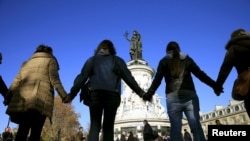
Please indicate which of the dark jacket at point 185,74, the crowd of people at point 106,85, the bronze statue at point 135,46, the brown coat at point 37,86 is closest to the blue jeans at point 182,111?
the crowd of people at point 106,85

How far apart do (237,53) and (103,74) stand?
2246 millimetres

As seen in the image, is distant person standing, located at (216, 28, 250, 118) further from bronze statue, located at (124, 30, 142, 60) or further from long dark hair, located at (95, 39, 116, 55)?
bronze statue, located at (124, 30, 142, 60)

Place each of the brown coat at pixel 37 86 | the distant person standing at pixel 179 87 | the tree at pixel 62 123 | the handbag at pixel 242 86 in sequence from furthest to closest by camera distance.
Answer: the tree at pixel 62 123 → the distant person standing at pixel 179 87 → the brown coat at pixel 37 86 → the handbag at pixel 242 86

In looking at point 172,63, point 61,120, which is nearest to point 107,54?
point 172,63

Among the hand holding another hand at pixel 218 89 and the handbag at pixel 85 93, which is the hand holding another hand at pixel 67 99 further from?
the hand holding another hand at pixel 218 89

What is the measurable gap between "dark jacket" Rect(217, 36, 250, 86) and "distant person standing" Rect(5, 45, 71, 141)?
2845 mm

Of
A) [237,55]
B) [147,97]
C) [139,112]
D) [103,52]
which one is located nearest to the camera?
[237,55]

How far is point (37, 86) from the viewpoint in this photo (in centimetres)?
445

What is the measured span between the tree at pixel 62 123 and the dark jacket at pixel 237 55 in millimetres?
39509

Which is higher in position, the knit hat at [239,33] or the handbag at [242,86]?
the knit hat at [239,33]

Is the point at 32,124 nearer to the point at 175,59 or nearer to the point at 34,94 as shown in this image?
the point at 34,94

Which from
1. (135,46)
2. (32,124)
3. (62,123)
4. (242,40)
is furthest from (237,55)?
(62,123)

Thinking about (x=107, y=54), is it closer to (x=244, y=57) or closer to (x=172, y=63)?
(x=172, y=63)

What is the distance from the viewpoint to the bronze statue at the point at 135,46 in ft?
103
